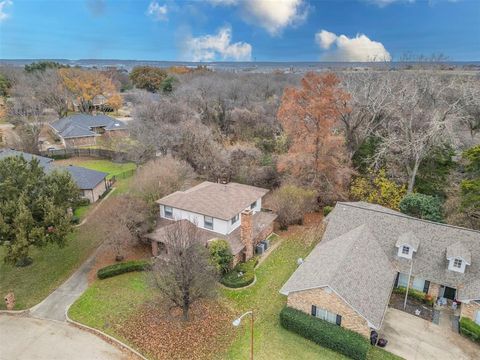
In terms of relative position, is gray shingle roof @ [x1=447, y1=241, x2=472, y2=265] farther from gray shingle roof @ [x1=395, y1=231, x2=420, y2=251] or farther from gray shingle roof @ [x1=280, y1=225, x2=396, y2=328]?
gray shingle roof @ [x1=280, y1=225, x2=396, y2=328]

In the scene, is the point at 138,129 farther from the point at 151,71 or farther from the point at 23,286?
the point at 151,71

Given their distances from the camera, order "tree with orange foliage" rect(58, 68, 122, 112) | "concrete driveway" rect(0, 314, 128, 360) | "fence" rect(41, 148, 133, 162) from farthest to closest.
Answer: "tree with orange foliage" rect(58, 68, 122, 112) → "fence" rect(41, 148, 133, 162) → "concrete driveway" rect(0, 314, 128, 360)

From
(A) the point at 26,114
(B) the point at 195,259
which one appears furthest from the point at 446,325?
(A) the point at 26,114

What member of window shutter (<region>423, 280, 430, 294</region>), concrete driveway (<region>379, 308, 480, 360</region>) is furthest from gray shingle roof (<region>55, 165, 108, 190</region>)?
window shutter (<region>423, 280, 430, 294</region>)

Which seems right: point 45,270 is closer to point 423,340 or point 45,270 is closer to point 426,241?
point 423,340

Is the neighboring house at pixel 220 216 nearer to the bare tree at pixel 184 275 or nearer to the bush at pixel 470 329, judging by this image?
the bare tree at pixel 184 275

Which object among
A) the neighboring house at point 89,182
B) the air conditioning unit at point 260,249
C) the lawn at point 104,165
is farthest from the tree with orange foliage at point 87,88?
the air conditioning unit at point 260,249

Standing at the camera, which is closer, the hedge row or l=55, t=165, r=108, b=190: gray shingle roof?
the hedge row
